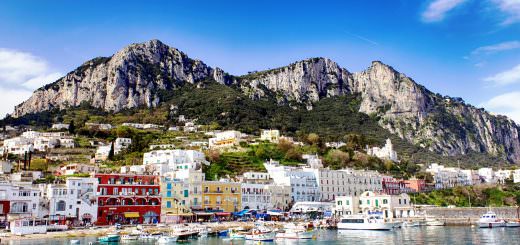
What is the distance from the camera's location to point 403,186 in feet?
376

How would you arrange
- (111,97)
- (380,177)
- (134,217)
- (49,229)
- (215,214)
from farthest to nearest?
(111,97), (380,177), (215,214), (134,217), (49,229)

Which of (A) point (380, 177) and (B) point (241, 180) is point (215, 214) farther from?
(A) point (380, 177)

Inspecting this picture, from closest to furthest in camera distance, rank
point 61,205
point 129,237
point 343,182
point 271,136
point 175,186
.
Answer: point 129,237 < point 61,205 < point 175,186 < point 343,182 < point 271,136

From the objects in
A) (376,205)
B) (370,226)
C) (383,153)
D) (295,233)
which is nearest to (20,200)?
(295,233)

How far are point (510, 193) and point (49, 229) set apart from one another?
320 ft

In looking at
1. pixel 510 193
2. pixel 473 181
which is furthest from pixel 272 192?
pixel 473 181

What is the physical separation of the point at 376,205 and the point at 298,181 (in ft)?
49.7

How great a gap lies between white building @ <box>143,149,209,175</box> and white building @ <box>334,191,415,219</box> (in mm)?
28591

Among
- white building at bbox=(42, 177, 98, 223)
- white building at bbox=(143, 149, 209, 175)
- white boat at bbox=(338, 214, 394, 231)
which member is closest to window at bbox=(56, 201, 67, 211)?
white building at bbox=(42, 177, 98, 223)

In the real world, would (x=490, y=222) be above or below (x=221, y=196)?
below

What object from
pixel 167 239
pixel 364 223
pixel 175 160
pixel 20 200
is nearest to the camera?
pixel 167 239

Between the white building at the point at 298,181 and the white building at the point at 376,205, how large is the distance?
6014 millimetres

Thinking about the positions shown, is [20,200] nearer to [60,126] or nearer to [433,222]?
[433,222]

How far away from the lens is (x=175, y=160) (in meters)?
98.9
